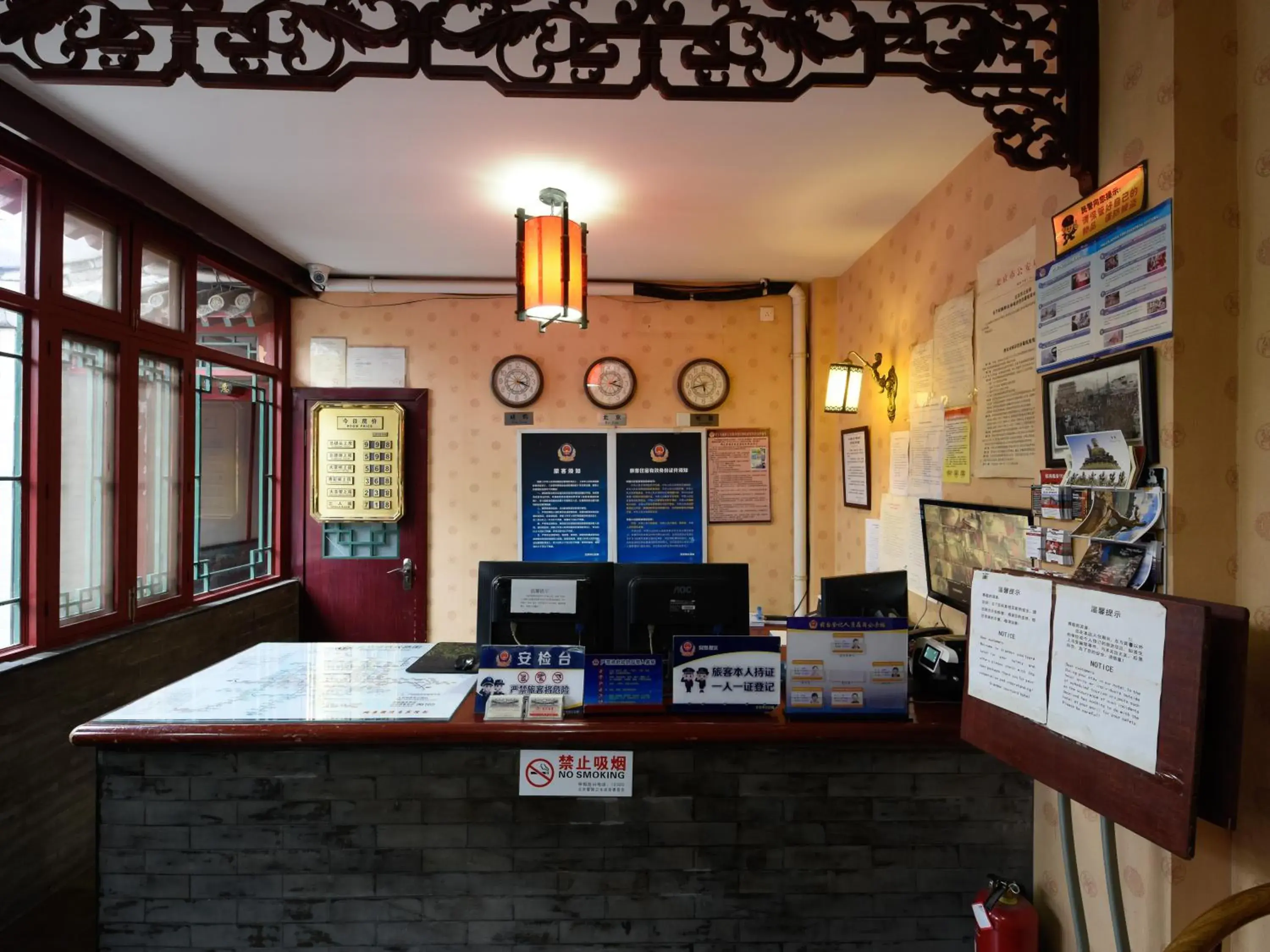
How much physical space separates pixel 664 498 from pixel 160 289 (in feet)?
10.0

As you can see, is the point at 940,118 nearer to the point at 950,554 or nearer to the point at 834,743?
the point at 950,554

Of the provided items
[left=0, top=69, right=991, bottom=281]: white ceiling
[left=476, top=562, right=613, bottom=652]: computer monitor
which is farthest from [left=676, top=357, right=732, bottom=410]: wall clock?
[left=476, top=562, right=613, bottom=652]: computer monitor

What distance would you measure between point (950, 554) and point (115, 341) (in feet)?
12.5

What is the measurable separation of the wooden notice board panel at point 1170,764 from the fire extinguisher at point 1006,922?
0.67 meters

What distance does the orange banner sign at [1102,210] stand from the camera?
1.63m

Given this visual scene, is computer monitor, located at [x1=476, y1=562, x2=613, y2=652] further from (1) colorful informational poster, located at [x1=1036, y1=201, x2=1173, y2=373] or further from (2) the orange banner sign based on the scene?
(2) the orange banner sign

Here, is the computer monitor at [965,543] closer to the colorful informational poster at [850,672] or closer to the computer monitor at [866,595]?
the computer monitor at [866,595]

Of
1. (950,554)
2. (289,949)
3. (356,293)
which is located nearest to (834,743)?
(950,554)

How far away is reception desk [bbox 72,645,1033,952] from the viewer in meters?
1.93

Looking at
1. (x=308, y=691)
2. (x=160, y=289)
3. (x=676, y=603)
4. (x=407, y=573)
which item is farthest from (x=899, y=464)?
(x=160, y=289)

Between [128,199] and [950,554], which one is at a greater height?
[128,199]

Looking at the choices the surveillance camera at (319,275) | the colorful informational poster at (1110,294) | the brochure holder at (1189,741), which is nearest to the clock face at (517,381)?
the surveillance camera at (319,275)

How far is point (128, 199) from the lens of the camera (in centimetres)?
319

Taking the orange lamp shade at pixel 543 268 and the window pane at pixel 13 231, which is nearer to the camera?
the window pane at pixel 13 231
